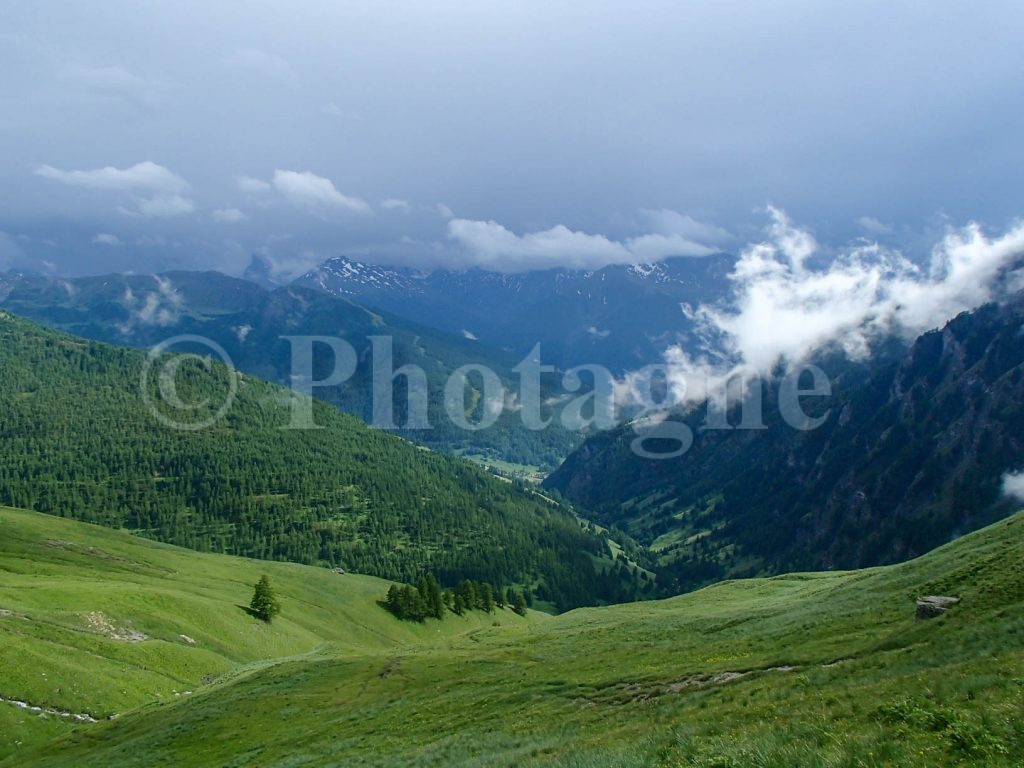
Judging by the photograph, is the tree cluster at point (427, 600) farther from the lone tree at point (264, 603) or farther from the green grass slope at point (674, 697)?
the green grass slope at point (674, 697)

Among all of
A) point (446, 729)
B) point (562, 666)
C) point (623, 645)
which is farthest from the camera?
point (623, 645)

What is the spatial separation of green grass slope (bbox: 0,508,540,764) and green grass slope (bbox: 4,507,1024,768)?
29.4 ft

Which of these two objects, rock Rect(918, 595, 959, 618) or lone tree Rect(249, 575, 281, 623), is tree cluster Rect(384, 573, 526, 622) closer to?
lone tree Rect(249, 575, 281, 623)

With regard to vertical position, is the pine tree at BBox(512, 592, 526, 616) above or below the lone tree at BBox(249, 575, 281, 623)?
below

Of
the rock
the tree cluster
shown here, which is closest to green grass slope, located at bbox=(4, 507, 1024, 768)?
the rock

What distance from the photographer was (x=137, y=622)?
9375cm

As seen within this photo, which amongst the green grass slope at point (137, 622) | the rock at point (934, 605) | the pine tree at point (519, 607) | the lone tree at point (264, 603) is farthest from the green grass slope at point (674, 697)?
the pine tree at point (519, 607)

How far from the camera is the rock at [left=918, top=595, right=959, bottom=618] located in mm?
38000

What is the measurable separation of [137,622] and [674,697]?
89716 millimetres

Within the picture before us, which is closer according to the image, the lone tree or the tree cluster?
the lone tree

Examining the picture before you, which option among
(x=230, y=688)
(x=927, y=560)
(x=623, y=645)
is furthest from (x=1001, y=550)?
(x=230, y=688)

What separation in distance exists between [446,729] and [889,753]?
33106 mm

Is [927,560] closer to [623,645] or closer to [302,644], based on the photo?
[623,645]

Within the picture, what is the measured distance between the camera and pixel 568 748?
26.8 meters
